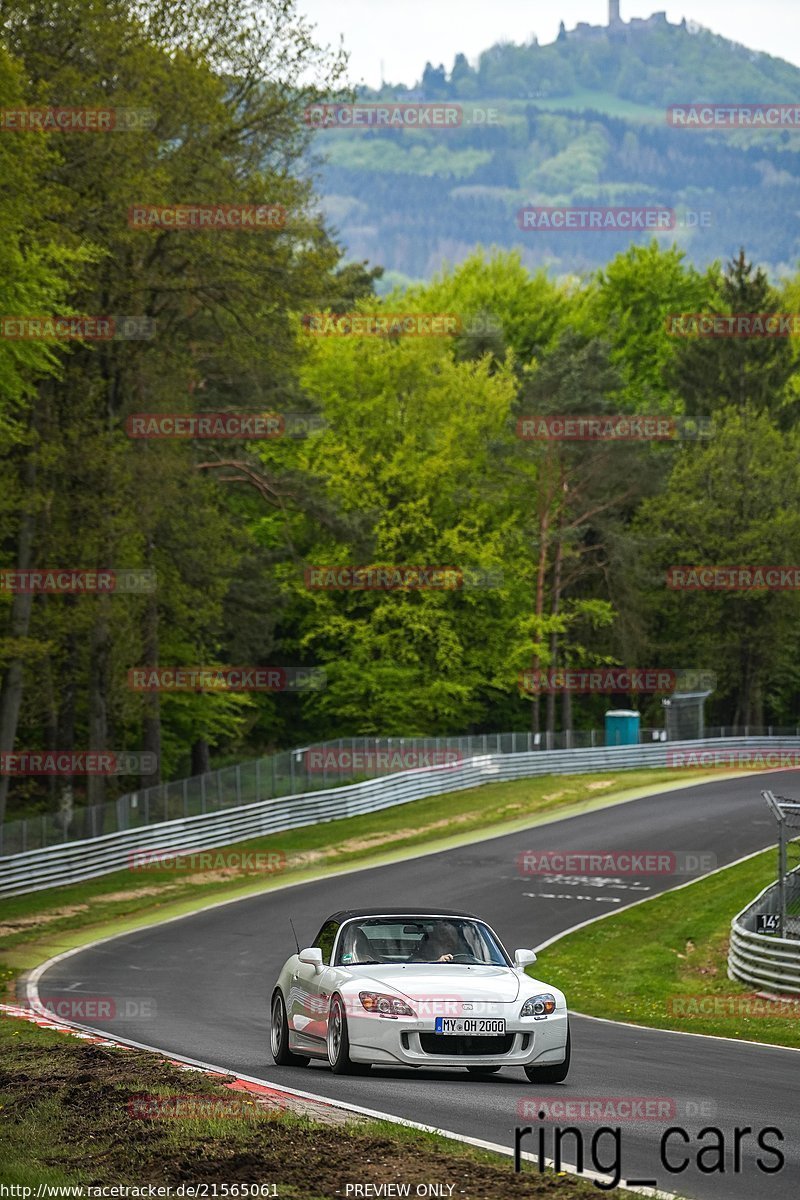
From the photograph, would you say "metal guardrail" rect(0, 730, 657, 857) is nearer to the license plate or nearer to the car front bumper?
the car front bumper

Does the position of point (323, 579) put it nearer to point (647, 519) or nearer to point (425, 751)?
point (425, 751)

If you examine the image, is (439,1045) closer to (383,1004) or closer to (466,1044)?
(466,1044)

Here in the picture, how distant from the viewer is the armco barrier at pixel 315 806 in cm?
3688

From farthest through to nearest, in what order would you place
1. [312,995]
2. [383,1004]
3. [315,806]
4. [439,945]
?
[315,806]
[439,945]
[312,995]
[383,1004]

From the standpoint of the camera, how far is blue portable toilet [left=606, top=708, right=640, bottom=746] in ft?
201

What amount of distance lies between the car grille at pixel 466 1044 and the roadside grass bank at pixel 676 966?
650cm

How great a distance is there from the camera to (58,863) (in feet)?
121

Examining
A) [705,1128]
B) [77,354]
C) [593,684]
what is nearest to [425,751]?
[77,354]

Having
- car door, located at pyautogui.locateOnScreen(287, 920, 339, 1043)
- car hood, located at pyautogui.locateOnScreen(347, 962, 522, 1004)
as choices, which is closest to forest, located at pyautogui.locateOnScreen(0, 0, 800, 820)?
car door, located at pyautogui.locateOnScreen(287, 920, 339, 1043)

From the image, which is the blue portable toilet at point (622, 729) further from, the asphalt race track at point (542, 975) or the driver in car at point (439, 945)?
the driver in car at point (439, 945)

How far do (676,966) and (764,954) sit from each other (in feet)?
12.6

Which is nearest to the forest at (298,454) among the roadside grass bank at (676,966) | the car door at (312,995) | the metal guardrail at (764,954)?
the roadside grass bank at (676,966)

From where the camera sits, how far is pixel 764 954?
22.7m

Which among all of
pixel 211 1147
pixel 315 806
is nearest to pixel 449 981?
pixel 211 1147
